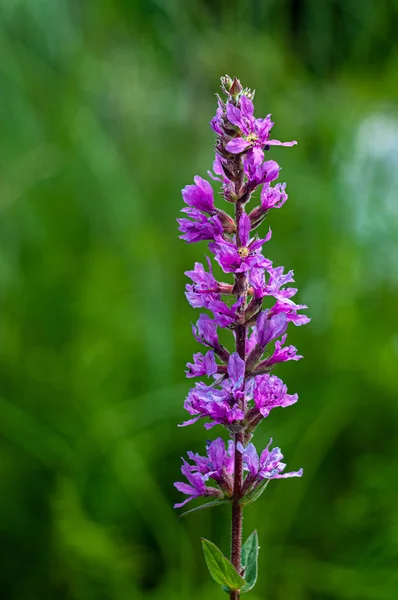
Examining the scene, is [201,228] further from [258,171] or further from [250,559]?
[250,559]

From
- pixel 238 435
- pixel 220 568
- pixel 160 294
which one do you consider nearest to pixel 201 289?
pixel 238 435

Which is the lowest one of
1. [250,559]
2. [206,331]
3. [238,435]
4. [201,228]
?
[250,559]

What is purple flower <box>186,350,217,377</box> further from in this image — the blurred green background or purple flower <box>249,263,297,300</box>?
the blurred green background

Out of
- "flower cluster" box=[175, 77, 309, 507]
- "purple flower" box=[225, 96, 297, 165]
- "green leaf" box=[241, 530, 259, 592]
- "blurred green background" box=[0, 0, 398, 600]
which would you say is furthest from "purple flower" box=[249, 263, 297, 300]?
"blurred green background" box=[0, 0, 398, 600]

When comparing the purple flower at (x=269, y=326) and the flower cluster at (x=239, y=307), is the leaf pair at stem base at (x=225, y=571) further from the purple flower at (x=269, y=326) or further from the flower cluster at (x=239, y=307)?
the purple flower at (x=269, y=326)

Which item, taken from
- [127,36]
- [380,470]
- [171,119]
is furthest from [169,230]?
[380,470]

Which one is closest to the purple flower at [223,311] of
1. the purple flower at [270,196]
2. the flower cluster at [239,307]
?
the flower cluster at [239,307]
